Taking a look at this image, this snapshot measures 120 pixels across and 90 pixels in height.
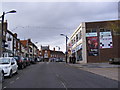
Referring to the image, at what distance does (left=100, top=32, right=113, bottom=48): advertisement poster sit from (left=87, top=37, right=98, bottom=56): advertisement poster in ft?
4.68

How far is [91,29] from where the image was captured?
183 feet

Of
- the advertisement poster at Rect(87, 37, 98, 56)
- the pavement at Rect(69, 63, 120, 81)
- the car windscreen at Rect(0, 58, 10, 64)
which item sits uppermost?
the advertisement poster at Rect(87, 37, 98, 56)

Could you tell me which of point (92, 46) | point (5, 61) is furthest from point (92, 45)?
point (5, 61)

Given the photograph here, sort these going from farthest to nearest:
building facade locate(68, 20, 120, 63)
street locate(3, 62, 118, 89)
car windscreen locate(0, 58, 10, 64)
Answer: building facade locate(68, 20, 120, 63)
car windscreen locate(0, 58, 10, 64)
street locate(3, 62, 118, 89)

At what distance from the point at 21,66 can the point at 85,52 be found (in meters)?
26.9

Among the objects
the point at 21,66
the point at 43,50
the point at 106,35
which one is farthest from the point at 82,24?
the point at 43,50

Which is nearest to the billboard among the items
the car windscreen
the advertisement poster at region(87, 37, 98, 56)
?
the advertisement poster at region(87, 37, 98, 56)

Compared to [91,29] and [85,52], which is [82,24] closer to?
[91,29]

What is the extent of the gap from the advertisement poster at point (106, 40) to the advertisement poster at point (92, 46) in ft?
4.68

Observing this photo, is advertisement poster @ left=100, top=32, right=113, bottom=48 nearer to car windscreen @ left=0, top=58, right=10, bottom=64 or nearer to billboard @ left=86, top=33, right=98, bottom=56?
billboard @ left=86, top=33, right=98, bottom=56

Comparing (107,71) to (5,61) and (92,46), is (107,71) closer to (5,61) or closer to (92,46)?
(5,61)

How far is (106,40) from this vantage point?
54406mm

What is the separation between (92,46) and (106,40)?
3.63 m

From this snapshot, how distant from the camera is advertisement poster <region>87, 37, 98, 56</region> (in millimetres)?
54209
